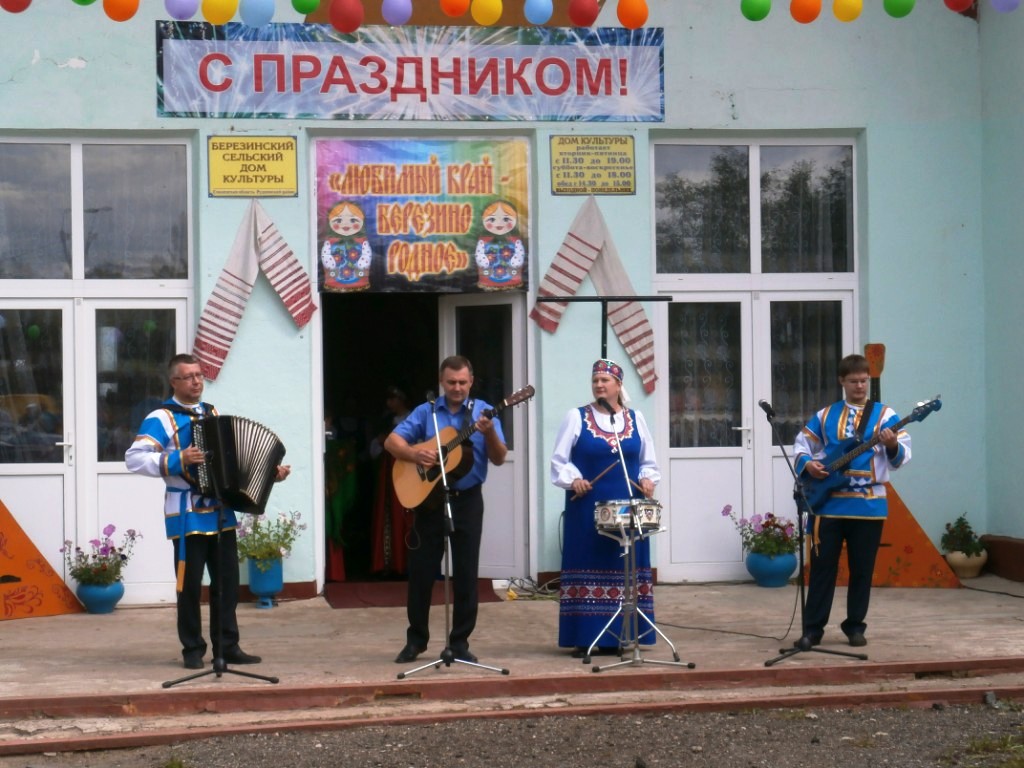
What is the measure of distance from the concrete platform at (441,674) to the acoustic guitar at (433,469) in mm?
938

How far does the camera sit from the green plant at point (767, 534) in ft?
34.8

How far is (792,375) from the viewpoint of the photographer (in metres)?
11.1

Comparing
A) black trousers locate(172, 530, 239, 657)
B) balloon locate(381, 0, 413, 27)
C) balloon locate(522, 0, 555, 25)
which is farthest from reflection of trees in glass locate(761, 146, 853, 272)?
black trousers locate(172, 530, 239, 657)

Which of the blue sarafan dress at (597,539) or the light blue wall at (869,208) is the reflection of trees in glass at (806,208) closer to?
the light blue wall at (869,208)

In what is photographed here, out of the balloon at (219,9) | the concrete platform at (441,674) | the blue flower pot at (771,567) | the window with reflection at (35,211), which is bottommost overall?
the concrete platform at (441,674)

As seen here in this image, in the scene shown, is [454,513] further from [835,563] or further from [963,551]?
[963,551]

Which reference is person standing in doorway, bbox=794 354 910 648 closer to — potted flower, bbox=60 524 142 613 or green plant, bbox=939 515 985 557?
green plant, bbox=939 515 985 557

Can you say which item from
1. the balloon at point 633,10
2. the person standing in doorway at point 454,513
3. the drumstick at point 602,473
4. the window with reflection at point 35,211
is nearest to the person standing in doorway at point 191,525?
the person standing in doorway at point 454,513

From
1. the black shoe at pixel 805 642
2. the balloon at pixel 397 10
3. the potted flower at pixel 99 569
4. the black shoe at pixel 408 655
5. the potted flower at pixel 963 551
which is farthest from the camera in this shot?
the potted flower at pixel 963 551

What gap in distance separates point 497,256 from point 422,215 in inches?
24.6

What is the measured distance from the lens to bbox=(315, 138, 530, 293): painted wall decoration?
1039 cm

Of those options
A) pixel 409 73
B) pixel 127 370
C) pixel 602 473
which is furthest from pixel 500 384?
pixel 602 473

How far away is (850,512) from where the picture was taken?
Answer: 8.18 metres

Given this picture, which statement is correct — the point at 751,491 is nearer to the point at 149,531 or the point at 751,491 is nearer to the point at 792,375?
the point at 792,375
